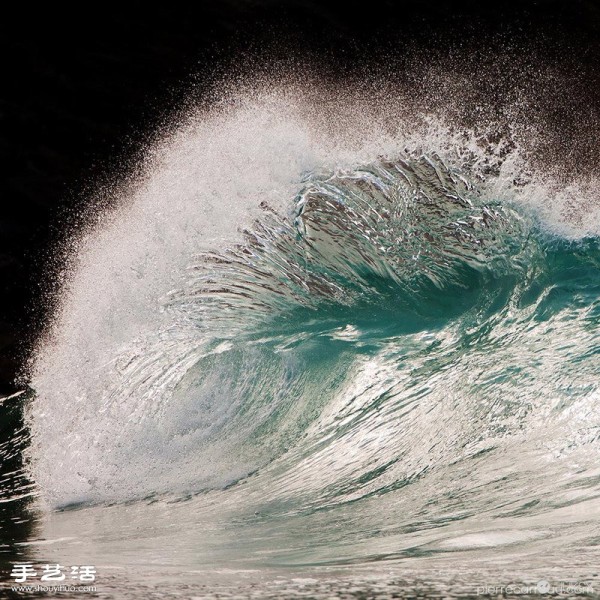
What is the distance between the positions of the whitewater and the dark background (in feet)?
10.3

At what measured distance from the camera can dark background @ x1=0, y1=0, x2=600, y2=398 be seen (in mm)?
7645

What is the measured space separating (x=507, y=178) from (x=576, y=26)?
5.13 metres

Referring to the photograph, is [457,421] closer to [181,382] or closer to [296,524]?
[296,524]

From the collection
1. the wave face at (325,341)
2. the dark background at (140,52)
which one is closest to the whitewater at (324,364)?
the wave face at (325,341)

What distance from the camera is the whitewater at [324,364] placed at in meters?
2.77

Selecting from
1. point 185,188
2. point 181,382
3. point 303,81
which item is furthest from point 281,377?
point 303,81

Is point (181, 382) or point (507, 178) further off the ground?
point (507, 178)

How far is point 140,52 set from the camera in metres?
8.05

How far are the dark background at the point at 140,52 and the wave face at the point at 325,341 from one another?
3.36m

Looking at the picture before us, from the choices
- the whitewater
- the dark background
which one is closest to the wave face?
the whitewater

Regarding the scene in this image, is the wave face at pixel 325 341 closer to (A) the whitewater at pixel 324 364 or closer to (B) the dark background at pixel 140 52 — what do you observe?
(A) the whitewater at pixel 324 364

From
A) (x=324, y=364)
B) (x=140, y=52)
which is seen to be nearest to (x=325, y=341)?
(x=324, y=364)

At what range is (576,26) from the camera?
8.21 meters

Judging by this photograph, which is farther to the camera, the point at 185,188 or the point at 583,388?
the point at 185,188
